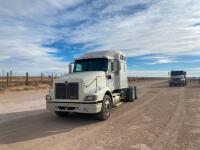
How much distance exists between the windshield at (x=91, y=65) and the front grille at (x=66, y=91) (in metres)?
2.26

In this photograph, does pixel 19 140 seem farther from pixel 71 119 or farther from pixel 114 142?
pixel 71 119

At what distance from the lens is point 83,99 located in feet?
31.8

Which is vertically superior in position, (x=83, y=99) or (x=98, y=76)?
(x=98, y=76)

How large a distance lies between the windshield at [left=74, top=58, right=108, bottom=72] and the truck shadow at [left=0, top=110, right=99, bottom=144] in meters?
2.30

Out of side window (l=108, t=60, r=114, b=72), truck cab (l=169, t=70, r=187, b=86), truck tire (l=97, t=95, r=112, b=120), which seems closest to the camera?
truck tire (l=97, t=95, r=112, b=120)

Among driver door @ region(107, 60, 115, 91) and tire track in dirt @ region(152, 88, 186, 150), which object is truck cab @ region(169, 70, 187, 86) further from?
tire track in dirt @ region(152, 88, 186, 150)

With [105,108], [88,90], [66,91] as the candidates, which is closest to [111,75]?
[105,108]

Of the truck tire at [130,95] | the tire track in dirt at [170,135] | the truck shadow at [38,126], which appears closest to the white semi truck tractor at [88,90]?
the truck shadow at [38,126]

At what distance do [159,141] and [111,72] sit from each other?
582 cm

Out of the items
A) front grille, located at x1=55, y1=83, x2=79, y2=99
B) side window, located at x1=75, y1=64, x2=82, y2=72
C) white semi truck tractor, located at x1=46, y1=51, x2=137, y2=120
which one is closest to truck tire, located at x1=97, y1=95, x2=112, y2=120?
white semi truck tractor, located at x1=46, y1=51, x2=137, y2=120

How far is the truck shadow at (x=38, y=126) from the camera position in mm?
7750

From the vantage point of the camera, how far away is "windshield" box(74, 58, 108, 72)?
1198 cm

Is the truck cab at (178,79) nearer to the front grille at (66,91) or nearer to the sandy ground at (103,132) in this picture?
the sandy ground at (103,132)

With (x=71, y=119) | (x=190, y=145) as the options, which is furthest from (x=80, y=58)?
(x=190, y=145)
